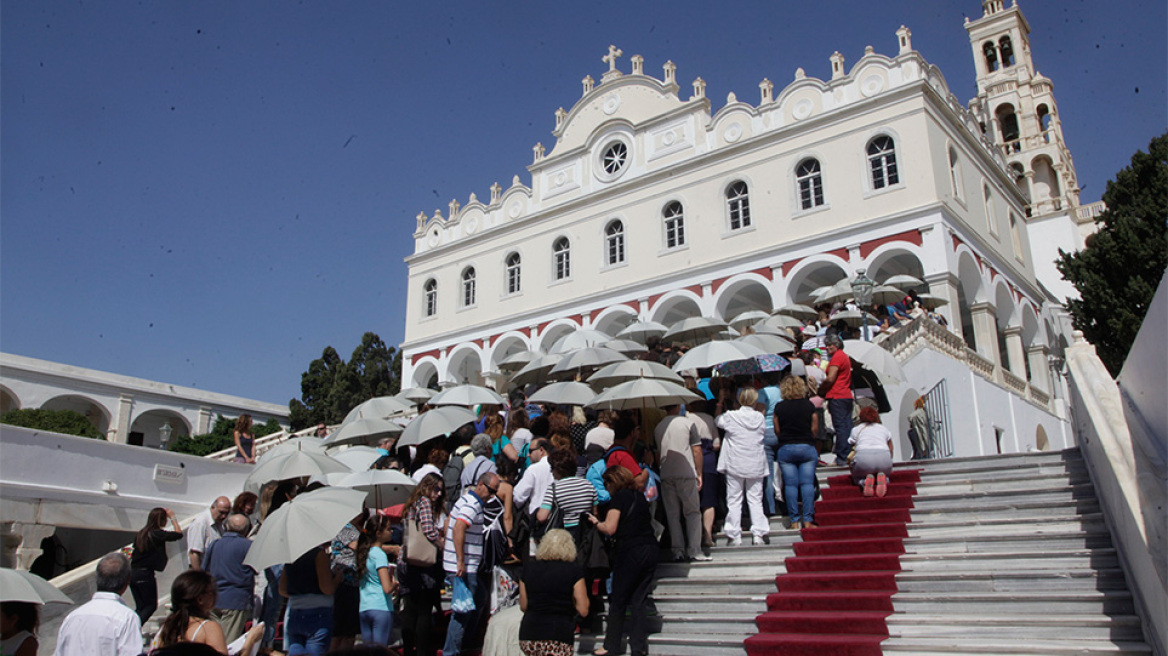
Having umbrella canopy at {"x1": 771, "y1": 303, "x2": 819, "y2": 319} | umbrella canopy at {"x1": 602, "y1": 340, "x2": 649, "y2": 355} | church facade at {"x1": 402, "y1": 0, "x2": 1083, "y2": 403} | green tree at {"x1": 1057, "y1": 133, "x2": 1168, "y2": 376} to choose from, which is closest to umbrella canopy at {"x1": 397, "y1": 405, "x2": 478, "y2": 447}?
umbrella canopy at {"x1": 602, "y1": 340, "x2": 649, "y2": 355}

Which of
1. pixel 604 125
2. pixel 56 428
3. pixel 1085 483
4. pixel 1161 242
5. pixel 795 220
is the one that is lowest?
pixel 1085 483


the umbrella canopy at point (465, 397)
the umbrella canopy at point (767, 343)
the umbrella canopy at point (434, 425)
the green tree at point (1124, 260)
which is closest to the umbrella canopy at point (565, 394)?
the umbrella canopy at point (434, 425)

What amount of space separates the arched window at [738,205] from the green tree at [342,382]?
19.9 meters

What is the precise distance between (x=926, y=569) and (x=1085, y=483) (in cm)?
207

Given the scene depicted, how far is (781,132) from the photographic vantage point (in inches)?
877

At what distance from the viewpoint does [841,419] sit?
911cm

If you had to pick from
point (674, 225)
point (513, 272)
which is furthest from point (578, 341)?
point (513, 272)

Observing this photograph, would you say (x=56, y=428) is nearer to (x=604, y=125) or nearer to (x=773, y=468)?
(x=604, y=125)

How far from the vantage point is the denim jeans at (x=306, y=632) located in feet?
18.8

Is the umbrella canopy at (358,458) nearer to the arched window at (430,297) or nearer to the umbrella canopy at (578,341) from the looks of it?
Answer: the umbrella canopy at (578,341)

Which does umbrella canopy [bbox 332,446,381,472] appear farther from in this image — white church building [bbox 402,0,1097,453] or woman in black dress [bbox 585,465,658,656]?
white church building [bbox 402,0,1097,453]

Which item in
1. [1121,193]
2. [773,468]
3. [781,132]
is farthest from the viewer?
[781,132]

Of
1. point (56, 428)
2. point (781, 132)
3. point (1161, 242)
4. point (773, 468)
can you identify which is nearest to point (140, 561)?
point (773, 468)

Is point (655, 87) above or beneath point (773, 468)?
above
